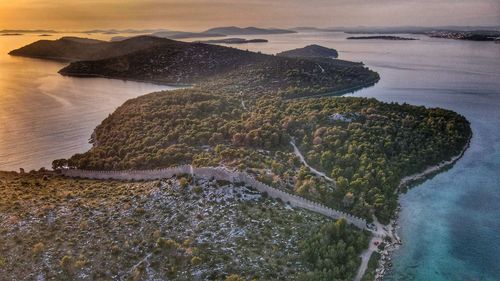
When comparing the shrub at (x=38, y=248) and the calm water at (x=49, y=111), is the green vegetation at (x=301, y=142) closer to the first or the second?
the calm water at (x=49, y=111)

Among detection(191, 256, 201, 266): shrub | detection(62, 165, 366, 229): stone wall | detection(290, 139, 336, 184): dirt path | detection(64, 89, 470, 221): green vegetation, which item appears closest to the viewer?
detection(191, 256, 201, 266): shrub

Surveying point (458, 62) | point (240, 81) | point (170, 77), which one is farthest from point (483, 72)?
point (170, 77)

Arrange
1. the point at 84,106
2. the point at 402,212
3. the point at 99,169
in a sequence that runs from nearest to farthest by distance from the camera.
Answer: the point at 402,212, the point at 99,169, the point at 84,106

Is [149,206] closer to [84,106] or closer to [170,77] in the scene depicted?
[84,106]

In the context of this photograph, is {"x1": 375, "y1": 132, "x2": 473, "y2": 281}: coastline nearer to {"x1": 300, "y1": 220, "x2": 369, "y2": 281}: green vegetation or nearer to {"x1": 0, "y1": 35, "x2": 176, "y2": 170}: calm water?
{"x1": 300, "y1": 220, "x2": 369, "y2": 281}: green vegetation

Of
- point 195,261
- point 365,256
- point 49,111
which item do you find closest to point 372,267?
point 365,256

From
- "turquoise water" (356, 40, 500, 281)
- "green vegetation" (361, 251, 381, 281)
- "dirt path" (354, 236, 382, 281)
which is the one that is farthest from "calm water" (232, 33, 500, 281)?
"dirt path" (354, 236, 382, 281)
